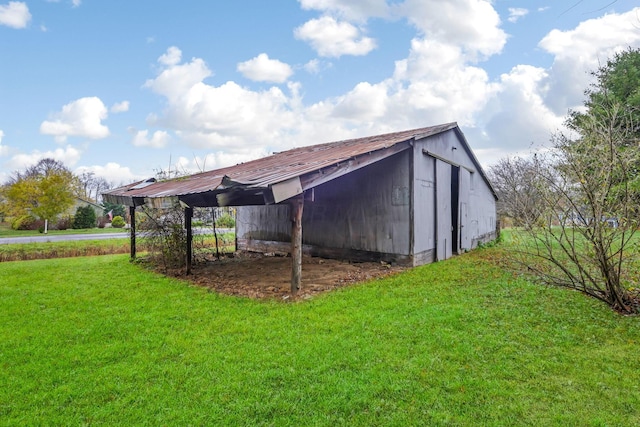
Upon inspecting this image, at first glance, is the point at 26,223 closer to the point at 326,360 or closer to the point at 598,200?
the point at 326,360

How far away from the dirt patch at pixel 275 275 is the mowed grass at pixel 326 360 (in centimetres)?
66

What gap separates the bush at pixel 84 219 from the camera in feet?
93.2

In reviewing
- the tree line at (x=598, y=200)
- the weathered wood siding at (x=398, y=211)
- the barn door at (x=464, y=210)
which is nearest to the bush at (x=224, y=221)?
the weathered wood siding at (x=398, y=211)

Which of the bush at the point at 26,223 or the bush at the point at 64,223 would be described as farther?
the bush at the point at 64,223

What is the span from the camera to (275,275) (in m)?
7.65

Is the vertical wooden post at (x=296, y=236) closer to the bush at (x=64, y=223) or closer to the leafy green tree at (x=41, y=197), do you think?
the leafy green tree at (x=41, y=197)

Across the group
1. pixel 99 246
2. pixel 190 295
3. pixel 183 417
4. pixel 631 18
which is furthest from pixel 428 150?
pixel 99 246

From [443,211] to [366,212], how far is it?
231cm

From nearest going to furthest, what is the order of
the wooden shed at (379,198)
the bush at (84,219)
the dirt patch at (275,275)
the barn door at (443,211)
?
1. the dirt patch at (275,275)
2. the wooden shed at (379,198)
3. the barn door at (443,211)
4. the bush at (84,219)

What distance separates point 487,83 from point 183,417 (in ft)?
37.7

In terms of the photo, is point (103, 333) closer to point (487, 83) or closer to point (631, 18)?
point (631, 18)

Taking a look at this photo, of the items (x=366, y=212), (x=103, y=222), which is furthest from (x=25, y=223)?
(x=366, y=212)

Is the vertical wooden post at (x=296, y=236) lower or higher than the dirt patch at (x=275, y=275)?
higher

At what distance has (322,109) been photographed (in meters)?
18.2
